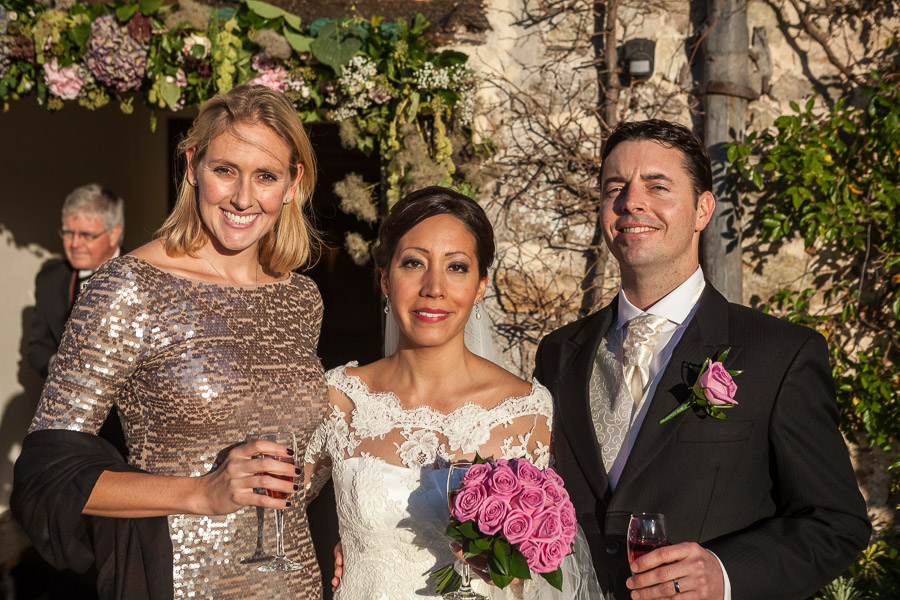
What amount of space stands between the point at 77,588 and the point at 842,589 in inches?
186

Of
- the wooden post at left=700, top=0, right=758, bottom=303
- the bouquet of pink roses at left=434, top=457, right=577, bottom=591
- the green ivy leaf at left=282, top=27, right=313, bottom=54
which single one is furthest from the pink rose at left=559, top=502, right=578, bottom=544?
the green ivy leaf at left=282, top=27, right=313, bottom=54

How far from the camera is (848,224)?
172 inches

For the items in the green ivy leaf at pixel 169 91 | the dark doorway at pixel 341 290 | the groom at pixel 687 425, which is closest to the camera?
the groom at pixel 687 425

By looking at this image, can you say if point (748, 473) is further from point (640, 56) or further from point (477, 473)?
point (640, 56)

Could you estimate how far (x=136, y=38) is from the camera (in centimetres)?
431

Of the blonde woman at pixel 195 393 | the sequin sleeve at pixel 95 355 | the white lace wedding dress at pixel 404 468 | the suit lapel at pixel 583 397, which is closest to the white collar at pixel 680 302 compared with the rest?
the suit lapel at pixel 583 397

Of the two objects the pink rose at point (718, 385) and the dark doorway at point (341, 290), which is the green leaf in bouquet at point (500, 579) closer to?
the pink rose at point (718, 385)

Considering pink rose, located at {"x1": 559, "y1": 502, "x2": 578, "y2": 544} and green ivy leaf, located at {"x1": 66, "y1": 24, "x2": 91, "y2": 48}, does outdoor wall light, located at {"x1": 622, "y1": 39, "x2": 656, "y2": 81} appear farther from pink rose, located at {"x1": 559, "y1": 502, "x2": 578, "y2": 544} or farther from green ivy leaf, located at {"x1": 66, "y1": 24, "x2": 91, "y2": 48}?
pink rose, located at {"x1": 559, "y1": 502, "x2": 578, "y2": 544}

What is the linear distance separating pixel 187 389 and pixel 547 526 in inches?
45.8

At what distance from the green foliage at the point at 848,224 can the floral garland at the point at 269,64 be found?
1.67 m

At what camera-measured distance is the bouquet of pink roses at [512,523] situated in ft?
6.52

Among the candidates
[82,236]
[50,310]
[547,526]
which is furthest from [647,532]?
[50,310]

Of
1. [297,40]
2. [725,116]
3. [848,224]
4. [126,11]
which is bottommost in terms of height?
[848,224]

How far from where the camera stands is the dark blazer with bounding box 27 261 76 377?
5.64 m
